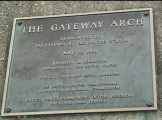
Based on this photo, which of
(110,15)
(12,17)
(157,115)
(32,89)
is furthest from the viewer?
(12,17)

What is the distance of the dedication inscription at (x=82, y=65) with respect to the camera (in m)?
4.07

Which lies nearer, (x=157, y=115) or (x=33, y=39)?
(x=157, y=115)

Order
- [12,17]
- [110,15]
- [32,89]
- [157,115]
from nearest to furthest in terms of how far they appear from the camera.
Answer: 1. [157,115]
2. [32,89]
3. [110,15]
4. [12,17]

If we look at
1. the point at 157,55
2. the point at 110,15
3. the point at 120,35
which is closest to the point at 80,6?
the point at 110,15

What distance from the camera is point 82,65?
4293mm

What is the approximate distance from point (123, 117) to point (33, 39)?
1.53m

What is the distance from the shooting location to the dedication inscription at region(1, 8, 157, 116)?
407 cm

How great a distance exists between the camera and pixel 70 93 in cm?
416

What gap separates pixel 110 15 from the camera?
15.0ft

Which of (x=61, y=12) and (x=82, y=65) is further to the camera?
(x=61, y=12)

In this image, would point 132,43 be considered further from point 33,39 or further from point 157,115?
point 33,39

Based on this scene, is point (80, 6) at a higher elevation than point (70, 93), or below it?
higher

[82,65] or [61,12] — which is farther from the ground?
[61,12]

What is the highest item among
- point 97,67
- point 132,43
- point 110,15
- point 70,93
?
point 110,15
